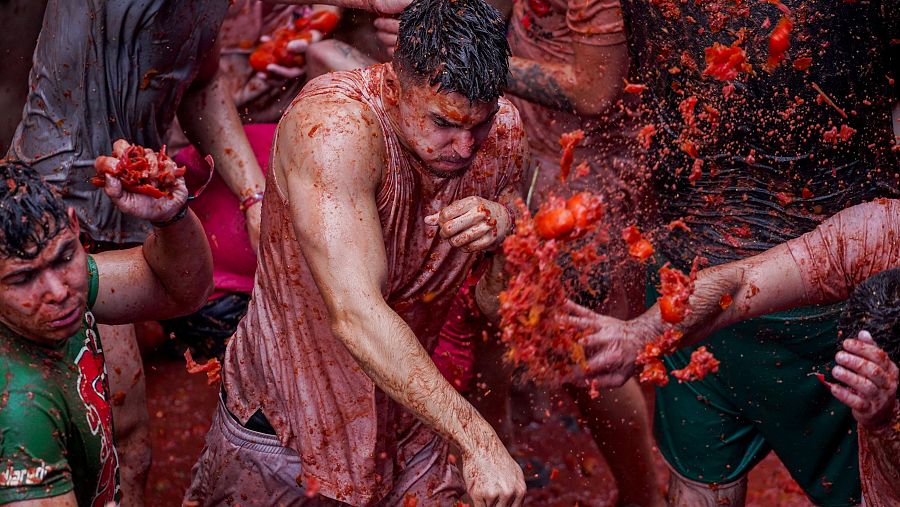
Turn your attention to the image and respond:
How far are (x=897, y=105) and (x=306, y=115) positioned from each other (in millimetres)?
2041

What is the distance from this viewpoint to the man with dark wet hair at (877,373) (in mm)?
3094

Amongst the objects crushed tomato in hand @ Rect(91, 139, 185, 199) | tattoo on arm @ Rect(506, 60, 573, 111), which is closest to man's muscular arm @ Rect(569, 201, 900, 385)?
tattoo on arm @ Rect(506, 60, 573, 111)

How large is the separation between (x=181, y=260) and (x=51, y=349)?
495mm

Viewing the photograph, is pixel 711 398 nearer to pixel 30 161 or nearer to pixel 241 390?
pixel 241 390

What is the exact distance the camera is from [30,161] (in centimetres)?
407

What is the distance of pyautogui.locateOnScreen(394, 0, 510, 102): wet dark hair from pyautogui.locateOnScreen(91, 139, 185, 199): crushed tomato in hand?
66 cm

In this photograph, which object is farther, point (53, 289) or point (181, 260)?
point (181, 260)

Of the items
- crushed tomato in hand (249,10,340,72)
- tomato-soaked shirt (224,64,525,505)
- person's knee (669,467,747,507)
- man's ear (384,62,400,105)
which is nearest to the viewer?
man's ear (384,62,400,105)

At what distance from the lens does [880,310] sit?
125 inches

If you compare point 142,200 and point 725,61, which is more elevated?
point 725,61

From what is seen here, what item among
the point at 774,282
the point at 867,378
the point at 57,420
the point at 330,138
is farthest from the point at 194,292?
the point at 867,378

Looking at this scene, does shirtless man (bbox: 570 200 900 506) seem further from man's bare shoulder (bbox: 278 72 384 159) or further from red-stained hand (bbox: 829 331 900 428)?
man's bare shoulder (bbox: 278 72 384 159)

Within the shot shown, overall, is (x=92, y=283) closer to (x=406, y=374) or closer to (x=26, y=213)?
(x=26, y=213)

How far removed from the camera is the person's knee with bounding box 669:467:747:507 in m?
4.21
